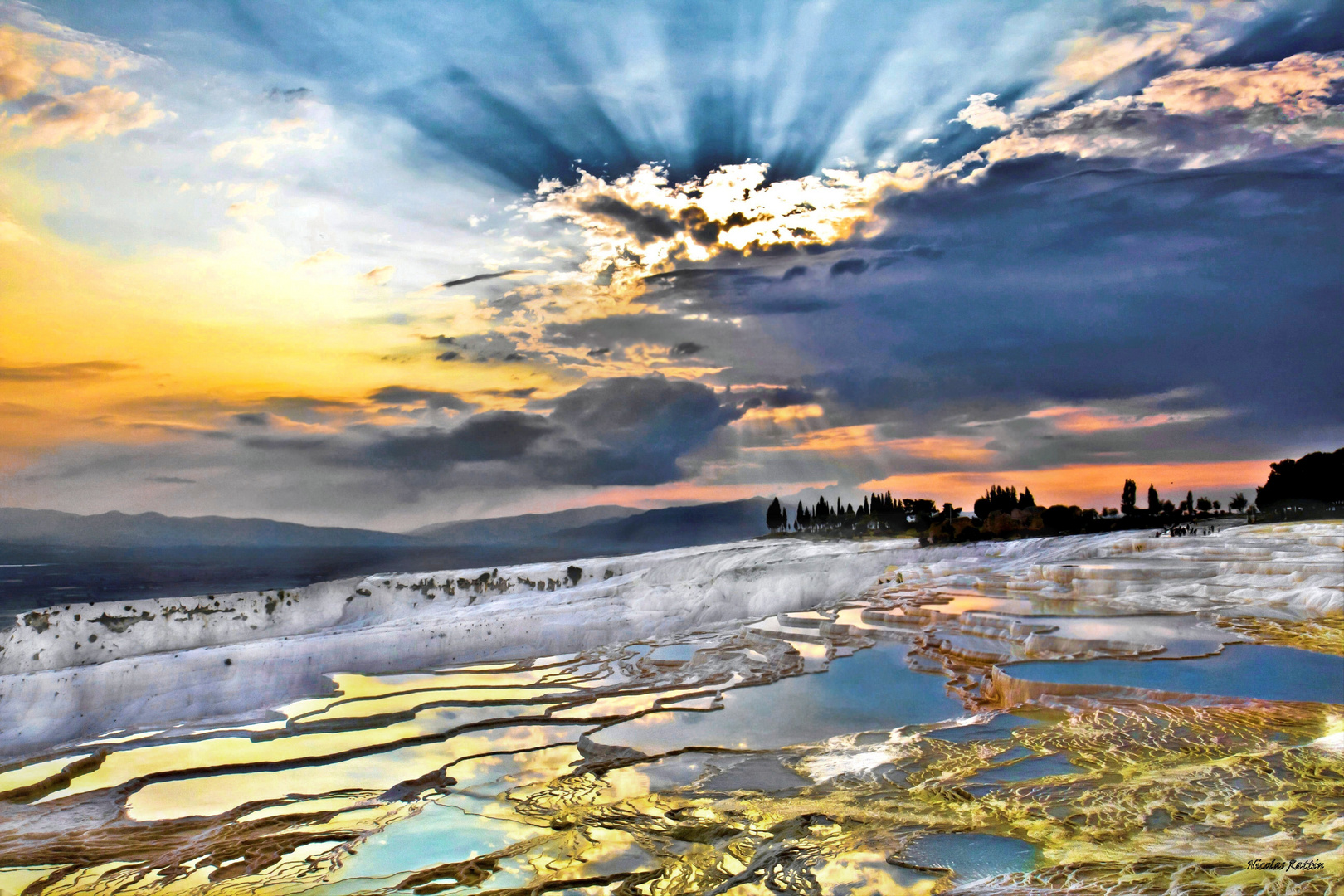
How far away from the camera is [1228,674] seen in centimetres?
721

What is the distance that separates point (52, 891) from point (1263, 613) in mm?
13660

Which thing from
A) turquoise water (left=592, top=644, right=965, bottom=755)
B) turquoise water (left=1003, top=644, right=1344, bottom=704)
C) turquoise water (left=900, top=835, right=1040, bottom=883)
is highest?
turquoise water (left=1003, top=644, right=1344, bottom=704)

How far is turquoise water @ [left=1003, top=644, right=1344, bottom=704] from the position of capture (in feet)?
21.7

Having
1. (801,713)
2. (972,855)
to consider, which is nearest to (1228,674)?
(801,713)

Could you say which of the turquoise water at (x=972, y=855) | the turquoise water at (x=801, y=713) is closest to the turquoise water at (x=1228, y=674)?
the turquoise water at (x=801, y=713)

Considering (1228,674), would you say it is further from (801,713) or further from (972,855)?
(972,855)

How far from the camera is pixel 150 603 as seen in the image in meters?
14.8

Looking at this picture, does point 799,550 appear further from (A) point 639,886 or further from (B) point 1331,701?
(A) point 639,886

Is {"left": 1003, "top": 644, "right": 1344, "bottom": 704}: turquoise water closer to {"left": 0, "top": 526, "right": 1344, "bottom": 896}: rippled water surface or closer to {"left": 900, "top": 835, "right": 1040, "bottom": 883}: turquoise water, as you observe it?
{"left": 0, "top": 526, "right": 1344, "bottom": 896}: rippled water surface

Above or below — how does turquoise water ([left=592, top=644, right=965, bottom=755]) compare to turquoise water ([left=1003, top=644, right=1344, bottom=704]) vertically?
below

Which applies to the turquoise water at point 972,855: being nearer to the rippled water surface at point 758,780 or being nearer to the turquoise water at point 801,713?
the rippled water surface at point 758,780

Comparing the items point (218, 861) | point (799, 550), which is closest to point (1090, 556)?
point (799, 550)

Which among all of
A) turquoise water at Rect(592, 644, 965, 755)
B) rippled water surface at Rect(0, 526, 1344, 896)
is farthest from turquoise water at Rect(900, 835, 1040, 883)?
turquoise water at Rect(592, 644, 965, 755)

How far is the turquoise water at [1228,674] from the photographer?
6.61 m
